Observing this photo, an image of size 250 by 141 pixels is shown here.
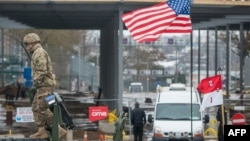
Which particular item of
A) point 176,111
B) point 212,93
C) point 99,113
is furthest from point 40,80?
point 176,111

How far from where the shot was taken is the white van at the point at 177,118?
20719mm

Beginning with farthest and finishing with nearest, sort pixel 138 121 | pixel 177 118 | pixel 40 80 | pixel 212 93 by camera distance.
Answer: pixel 138 121
pixel 177 118
pixel 212 93
pixel 40 80

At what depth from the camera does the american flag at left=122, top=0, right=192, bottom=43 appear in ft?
46.2

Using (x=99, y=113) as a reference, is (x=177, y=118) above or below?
below

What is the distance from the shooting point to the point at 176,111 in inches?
867

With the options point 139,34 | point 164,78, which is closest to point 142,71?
point 164,78

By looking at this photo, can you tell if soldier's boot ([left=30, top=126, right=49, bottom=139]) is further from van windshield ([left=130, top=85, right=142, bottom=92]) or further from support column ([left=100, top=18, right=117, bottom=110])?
van windshield ([left=130, top=85, right=142, bottom=92])

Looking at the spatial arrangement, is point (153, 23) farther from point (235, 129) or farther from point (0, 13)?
point (0, 13)

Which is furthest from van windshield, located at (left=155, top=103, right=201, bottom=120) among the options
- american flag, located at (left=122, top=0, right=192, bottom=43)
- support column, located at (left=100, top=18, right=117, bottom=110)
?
american flag, located at (left=122, top=0, right=192, bottom=43)

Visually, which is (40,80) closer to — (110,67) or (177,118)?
(177,118)

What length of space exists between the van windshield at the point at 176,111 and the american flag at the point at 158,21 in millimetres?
7318

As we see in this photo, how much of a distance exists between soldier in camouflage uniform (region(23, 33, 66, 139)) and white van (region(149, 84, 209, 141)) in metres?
10.3

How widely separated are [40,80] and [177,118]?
12.5 m

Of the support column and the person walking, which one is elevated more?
the support column
